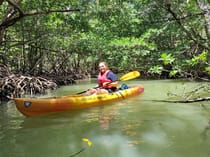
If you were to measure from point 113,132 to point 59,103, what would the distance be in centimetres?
180

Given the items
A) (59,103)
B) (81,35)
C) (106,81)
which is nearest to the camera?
(59,103)

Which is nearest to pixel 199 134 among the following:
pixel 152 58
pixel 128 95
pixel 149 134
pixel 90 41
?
pixel 149 134

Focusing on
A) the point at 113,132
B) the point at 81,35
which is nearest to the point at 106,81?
the point at 113,132

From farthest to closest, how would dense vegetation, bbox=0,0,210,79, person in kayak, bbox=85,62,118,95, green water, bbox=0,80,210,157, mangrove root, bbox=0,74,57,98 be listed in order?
mangrove root, bbox=0,74,57,98
person in kayak, bbox=85,62,118,95
dense vegetation, bbox=0,0,210,79
green water, bbox=0,80,210,157

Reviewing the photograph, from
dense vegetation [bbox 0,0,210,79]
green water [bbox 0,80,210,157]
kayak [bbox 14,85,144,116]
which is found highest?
dense vegetation [bbox 0,0,210,79]

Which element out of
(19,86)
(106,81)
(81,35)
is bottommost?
(19,86)

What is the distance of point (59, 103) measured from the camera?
21.1ft

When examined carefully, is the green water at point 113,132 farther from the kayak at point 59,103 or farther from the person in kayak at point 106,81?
the person in kayak at point 106,81

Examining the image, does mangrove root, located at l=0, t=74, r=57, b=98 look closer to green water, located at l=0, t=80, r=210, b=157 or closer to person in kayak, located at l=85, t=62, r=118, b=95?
green water, located at l=0, t=80, r=210, b=157

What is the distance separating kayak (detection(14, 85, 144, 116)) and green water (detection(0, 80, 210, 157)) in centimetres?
12

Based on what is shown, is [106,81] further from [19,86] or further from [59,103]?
[19,86]

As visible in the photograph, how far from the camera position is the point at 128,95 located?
8602 mm

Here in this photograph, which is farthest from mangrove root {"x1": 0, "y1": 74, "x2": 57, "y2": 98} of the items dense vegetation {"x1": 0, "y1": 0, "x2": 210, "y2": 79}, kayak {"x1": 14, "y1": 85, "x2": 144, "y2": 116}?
kayak {"x1": 14, "y1": 85, "x2": 144, "y2": 116}

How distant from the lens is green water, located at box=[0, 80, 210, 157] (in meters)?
3.99
